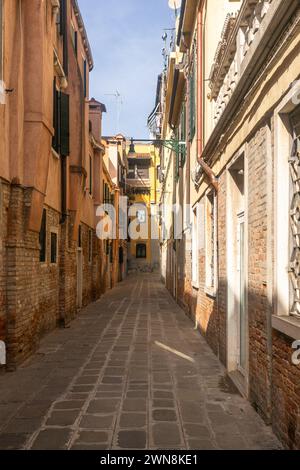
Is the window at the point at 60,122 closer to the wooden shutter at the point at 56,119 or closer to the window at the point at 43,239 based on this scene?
the wooden shutter at the point at 56,119

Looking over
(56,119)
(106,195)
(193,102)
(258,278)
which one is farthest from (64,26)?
(106,195)

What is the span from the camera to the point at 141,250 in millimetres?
46688

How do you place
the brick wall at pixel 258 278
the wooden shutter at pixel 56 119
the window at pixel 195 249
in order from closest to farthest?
the brick wall at pixel 258 278
the wooden shutter at pixel 56 119
the window at pixel 195 249

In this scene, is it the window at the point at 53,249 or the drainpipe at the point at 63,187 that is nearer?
the window at the point at 53,249

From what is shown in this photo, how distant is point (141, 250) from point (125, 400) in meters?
40.8

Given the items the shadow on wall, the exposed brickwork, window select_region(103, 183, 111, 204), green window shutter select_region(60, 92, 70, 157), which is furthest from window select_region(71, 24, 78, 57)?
the exposed brickwork

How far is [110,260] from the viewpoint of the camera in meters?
27.7

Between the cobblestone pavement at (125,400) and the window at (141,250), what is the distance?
118ft

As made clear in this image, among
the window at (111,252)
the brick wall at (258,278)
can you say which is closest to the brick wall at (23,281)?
the brick wall at (258,278)

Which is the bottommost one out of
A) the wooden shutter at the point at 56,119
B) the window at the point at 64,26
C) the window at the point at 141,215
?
the wooden shutter at the point at 56,119

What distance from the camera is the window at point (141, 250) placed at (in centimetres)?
4650

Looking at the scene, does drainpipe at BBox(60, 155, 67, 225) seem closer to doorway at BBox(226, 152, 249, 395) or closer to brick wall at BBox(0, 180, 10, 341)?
brick wall at BBox(0, 180, 10, 341)
